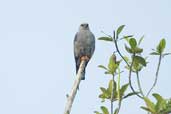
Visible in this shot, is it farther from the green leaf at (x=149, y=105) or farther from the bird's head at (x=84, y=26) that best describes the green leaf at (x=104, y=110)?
the bird's head at (x=84, y=26)

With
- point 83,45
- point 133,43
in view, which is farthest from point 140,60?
point 83,45

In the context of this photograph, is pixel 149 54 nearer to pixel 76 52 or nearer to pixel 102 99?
pixel 102 99

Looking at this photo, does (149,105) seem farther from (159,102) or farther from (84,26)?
(84,26)

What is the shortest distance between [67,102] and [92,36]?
7511 millimetres

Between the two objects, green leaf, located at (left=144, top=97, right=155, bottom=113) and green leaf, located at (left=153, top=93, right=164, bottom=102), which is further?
green leaf, located at (left=153, top=93, right=164, bottom=102)

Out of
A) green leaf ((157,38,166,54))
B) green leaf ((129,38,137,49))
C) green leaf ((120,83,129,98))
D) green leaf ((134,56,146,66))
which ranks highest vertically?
green leaf ((129,38,137,49))

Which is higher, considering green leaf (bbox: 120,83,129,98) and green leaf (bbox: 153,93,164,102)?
green leaf (bbox: 120,83,129,98)

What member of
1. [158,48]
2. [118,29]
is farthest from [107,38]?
[158,48]

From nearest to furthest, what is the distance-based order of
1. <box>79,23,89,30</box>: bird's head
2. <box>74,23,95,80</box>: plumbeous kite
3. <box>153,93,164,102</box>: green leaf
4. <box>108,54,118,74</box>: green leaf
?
1. <box>153,93,164,102</box>: green leaf
2. <box>108,54,118,74</box>: green leaf
3. <box>74,23,95,80</box>: plumbeous kite
4. <box>79,23,89,30</box>: bird's head

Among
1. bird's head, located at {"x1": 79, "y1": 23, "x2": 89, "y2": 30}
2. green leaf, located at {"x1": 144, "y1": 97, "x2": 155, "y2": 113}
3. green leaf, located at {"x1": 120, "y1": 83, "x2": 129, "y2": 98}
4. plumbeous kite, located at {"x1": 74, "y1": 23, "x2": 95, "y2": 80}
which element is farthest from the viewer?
bird's head, located at {"x1": 79, "y1": 23, "x2": 89, "y2": 30}

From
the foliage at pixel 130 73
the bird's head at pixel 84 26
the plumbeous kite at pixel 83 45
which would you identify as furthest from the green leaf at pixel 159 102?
the bird's head at pixel 84 26

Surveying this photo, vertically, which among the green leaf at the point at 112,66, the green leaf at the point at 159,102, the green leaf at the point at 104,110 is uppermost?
the green leaf at the point at 112,66

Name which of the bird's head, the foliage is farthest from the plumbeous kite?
the foliage

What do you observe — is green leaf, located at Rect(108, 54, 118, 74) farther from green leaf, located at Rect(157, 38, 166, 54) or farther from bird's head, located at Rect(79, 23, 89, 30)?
bird's head, located at Rect(79, 23, 89, 30)
